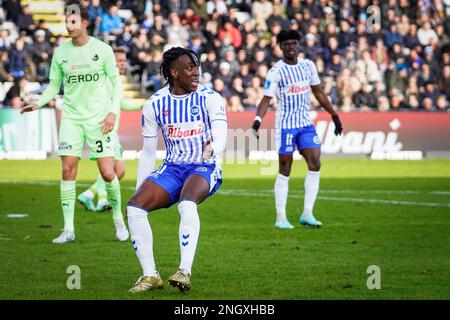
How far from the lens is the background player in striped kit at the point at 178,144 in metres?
9.09

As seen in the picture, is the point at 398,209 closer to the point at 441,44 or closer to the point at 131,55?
the point at 131,55

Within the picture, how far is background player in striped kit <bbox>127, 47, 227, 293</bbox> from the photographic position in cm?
909

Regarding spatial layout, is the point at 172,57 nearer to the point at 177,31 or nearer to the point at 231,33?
the point at 177,31

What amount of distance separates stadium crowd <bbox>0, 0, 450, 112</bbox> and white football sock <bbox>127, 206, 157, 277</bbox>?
19.4 m

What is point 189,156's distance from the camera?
31.0ft

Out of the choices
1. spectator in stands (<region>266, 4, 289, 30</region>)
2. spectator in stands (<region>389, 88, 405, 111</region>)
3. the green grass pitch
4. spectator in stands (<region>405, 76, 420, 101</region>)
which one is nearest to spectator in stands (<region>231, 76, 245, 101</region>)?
spectator in stands (<region>266, 4, 289, 30</region>)

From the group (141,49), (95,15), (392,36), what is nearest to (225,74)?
(141,49)

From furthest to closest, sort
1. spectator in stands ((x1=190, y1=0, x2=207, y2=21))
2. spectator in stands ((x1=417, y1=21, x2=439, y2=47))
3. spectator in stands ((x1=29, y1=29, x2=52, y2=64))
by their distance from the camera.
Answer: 1. spectator in stands ((x1=417, y1=21, x2=439, y2=47))
2. spectator in stands ((x1=190, y1=0, x2=207, y2=21))
3. spectator in stands ((x1=29, y1=29, x2=52, y2=64))

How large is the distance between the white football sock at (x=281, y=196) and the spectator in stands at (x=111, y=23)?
17244 mm

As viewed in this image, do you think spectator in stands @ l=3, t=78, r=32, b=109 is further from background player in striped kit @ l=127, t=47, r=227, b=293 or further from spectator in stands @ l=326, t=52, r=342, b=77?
background player in striped kit @ l=127, t=47, r=227, b=293

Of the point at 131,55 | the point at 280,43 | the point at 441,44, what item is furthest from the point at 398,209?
the point at 441,44

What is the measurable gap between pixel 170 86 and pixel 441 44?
2812 cm

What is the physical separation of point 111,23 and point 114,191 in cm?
1891

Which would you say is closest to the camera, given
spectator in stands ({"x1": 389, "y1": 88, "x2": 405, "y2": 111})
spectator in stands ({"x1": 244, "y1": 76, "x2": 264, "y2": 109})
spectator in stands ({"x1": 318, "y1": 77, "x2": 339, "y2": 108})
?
spectator in stands ({"x1": 244, "y1": 76, "x2": 264, "y2": 109})
